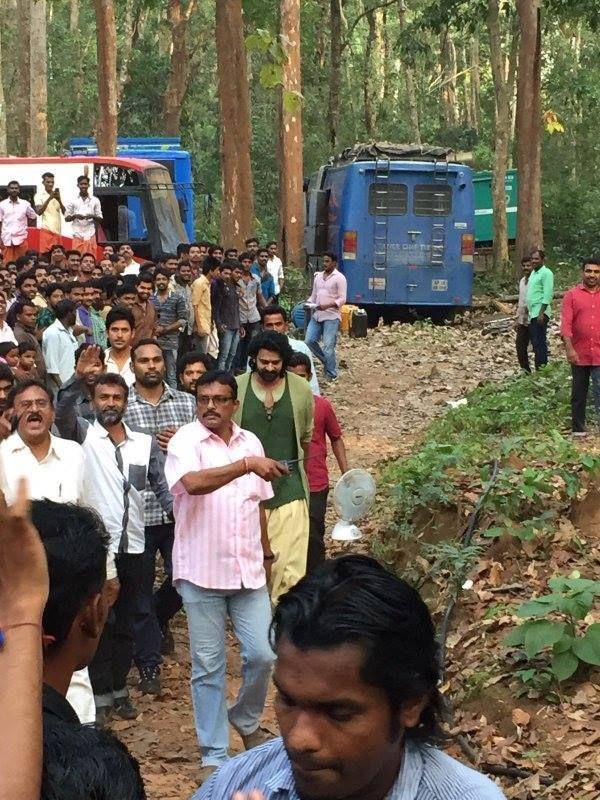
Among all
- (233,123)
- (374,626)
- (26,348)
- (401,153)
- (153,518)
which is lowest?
(153,518)

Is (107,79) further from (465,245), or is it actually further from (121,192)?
(465,245)

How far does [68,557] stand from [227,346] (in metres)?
14.1

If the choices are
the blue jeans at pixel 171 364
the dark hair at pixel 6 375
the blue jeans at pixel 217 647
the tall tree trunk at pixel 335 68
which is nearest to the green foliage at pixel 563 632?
the blue jeans at pixel 217 647

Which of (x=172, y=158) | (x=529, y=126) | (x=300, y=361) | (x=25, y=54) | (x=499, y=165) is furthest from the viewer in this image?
(x=25, y=54)

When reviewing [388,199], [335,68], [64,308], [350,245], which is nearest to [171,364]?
[64,308]

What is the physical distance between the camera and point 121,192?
22.2m

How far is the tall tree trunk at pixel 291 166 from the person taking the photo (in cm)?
2830

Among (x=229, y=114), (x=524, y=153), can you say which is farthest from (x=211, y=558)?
(x=524, y=153)

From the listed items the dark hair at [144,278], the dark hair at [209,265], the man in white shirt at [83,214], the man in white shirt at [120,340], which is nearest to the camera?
the man in white shirt at [120,340]

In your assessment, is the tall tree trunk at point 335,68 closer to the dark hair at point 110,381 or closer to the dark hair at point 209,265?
the dark hair at point 209,265

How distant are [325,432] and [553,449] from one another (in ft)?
7.70

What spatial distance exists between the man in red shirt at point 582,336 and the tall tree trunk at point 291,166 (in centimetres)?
1652

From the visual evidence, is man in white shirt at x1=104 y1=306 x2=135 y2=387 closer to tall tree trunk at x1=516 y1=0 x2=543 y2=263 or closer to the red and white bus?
the red and white bus

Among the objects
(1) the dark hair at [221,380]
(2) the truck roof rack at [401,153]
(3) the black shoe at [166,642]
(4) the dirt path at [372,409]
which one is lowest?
(4) the dirt path at [372,409]
